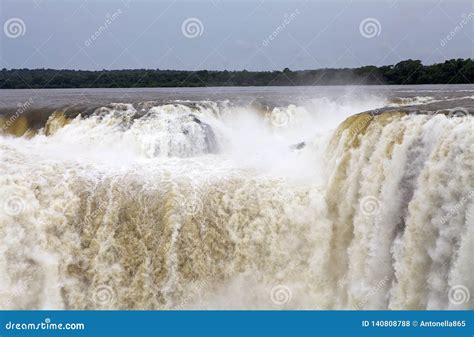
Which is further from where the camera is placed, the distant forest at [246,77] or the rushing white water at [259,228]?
the distant forest at [246,77]

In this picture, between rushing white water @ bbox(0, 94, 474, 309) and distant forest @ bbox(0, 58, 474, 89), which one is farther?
distant forest @ bbox(0, 58, 474, 89)

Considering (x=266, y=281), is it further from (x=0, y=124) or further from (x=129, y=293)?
(x=0, y=124)

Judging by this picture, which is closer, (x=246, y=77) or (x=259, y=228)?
(x=259, y=228)

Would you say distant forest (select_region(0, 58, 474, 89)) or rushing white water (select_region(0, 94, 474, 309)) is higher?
distant forest (select_region(0, 58, 474, 89))

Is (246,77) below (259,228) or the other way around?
the other way around

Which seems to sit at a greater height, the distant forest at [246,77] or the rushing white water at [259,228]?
the distant forest at [246,77]
